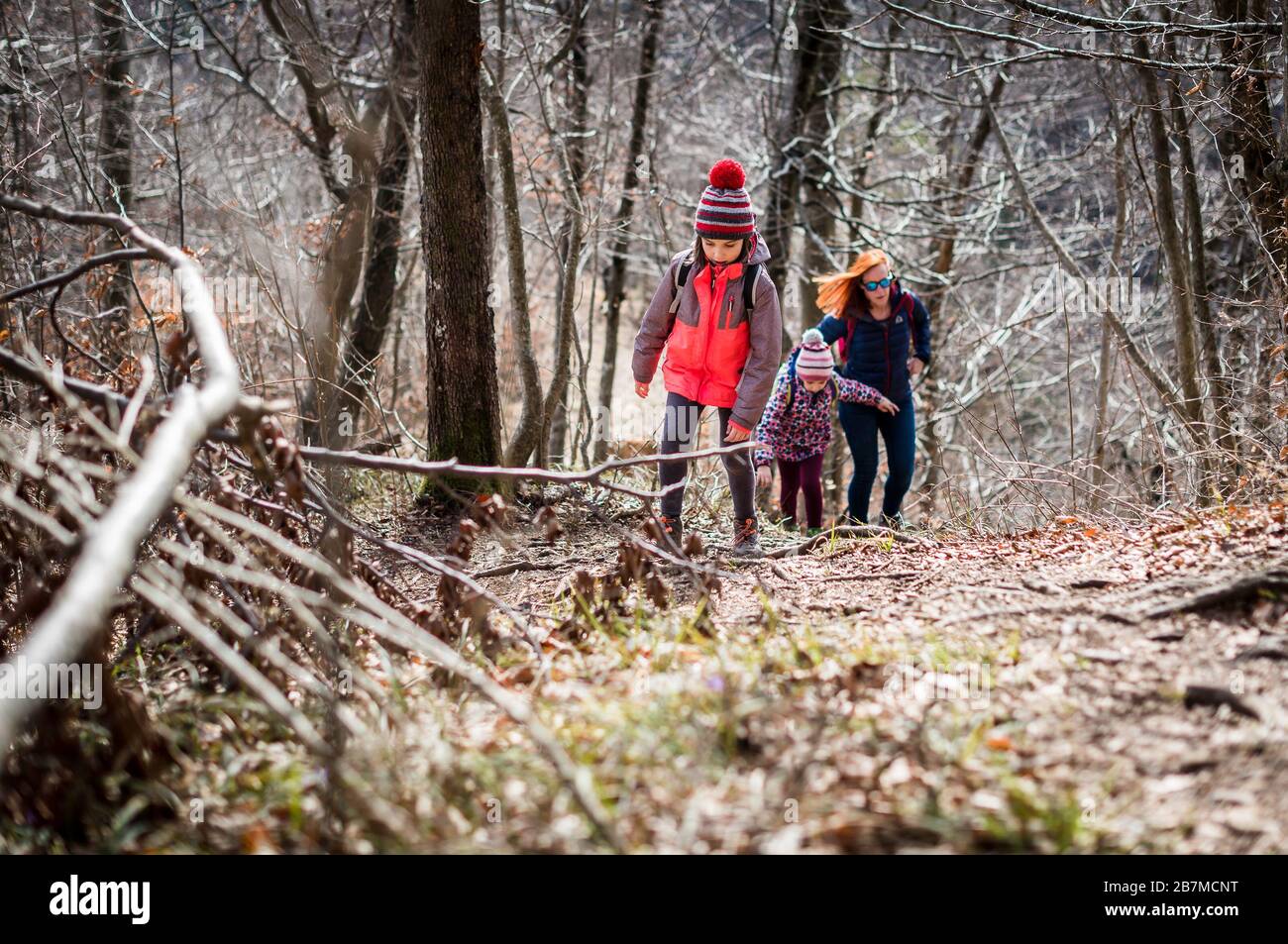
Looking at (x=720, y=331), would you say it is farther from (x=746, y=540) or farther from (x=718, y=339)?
(x=746, y=540)

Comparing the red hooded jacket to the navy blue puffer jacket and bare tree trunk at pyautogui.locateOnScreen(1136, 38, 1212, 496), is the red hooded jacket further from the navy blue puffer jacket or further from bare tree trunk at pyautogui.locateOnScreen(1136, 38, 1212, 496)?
bare tree trunk at pyautogui.locateOnScreen(1136, 38, 1212, 496)

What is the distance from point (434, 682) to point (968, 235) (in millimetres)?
9082

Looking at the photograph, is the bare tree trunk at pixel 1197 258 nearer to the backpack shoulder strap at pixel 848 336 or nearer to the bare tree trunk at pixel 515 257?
the backpack shoulder strap at pixel 848 336

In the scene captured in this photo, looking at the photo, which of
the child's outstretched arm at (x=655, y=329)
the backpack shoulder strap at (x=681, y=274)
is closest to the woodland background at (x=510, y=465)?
the child's outstretched arm at (x=655, y=329)

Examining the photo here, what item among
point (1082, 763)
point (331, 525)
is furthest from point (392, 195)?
point (1082, 763)

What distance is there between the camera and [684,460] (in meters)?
5.10

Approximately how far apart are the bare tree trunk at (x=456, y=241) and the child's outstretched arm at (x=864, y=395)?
2182 millimetres

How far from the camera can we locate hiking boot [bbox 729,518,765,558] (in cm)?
491

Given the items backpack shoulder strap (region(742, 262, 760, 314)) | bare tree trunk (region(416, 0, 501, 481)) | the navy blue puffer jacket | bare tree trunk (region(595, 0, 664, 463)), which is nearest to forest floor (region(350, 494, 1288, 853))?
backpack shoulder strap (region(742, 262, 760, 314))

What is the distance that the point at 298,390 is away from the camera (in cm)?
912

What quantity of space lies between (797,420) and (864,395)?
458 millimetres

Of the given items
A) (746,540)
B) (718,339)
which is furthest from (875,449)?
(718,339)

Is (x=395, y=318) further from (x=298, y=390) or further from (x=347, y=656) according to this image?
(x=347, y=656)
